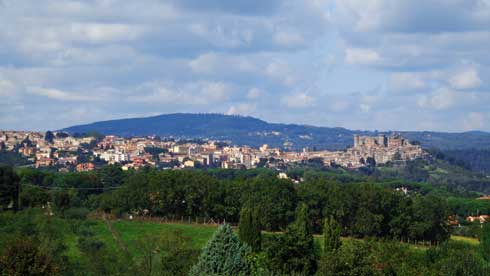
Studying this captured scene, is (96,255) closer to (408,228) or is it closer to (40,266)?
(40,266)

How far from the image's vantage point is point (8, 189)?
6862 centimetres

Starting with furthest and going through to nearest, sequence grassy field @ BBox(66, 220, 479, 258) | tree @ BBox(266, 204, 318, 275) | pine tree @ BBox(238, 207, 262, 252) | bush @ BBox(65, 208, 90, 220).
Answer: bush @ BBox(65, 208, 90, 220), grassy field @ BBox(66, 220, 479, 258), pine tree @ BBox(238, 207, 262, 252), tree @ BBox(266, 204, 318, 275)

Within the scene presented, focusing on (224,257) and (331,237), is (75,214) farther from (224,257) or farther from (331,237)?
(224,257)

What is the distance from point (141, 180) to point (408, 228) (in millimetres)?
26358

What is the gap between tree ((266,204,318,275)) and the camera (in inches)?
1501

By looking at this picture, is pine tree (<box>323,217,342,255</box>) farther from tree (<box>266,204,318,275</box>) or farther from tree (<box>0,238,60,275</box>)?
tree (<box>0,238,60,275</box>)

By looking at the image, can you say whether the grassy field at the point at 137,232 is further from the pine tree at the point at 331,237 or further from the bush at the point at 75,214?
the pine tree at the point at 331,237

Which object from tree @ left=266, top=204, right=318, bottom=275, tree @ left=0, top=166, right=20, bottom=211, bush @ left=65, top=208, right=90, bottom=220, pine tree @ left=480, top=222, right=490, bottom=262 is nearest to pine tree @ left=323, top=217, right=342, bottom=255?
tree @ left=266, top=204, right=318, bottom=275

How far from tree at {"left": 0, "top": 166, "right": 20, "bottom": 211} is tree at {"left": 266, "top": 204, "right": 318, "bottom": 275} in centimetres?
3635

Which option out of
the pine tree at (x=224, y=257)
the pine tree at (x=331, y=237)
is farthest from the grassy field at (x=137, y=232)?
the pine tree at (x=224, y=257)

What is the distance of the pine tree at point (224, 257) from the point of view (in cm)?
3017

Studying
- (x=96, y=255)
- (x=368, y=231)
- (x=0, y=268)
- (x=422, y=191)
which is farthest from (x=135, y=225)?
(x=422, y=191)

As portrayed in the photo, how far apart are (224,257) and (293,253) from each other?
9.10m

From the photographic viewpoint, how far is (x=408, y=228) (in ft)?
212
